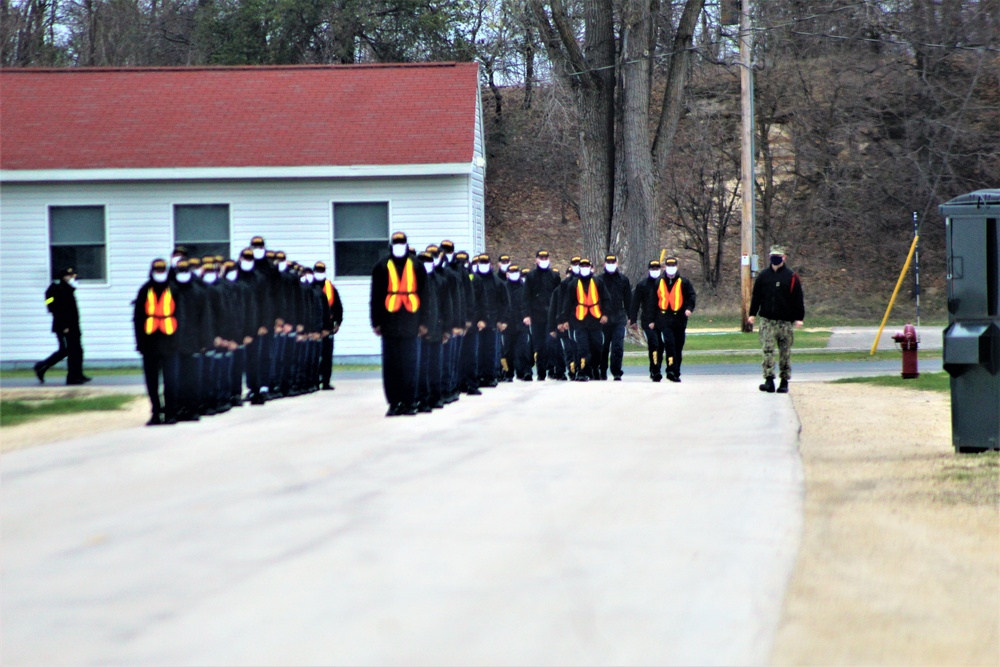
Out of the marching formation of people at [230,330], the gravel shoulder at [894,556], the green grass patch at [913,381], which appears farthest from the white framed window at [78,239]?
the gravel shoulder at [894,556]

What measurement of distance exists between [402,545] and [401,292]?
7.83m

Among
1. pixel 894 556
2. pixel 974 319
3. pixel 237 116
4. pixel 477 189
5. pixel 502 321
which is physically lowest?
pixel 894 556

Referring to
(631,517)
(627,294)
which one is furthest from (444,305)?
(631,517)

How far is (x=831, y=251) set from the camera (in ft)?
147

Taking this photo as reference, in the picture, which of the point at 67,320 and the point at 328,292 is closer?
the point at 328,292

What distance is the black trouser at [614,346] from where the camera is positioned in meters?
21.3

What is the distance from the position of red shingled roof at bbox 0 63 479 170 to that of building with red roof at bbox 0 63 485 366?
1.9 inches

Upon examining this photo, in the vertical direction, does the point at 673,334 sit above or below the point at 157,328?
below

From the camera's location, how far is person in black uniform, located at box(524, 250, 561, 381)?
22.1 m

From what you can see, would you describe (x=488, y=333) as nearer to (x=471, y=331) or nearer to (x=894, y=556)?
(x=471, y=331)

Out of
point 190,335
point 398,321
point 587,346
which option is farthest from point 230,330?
point 587,346

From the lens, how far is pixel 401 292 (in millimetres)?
15680

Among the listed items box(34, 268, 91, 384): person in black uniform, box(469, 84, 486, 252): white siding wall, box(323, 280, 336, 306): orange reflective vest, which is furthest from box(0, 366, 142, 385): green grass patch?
box(469, 84, 486, 252): white siding wall

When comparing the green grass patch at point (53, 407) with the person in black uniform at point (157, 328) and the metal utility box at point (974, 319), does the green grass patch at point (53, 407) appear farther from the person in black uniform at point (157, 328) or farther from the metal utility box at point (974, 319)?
the metal utility box at point (974, 319)
